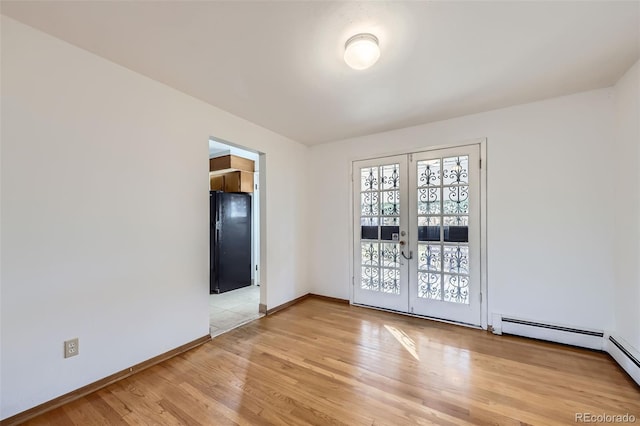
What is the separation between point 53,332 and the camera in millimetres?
1749

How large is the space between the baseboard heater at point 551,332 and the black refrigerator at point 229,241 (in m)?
3.97

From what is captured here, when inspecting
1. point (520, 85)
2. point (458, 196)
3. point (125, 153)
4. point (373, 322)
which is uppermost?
point (520, 85)

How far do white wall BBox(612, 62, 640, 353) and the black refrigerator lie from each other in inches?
191

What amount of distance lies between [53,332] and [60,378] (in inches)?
12.9

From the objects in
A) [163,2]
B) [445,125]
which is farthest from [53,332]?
[445,125]

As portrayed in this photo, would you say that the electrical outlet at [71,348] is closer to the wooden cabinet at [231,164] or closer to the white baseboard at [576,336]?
the wooden cabinet at [231,164]

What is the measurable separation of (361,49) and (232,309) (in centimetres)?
350

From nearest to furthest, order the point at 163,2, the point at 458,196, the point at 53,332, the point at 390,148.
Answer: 1. the point at 163,2
2. the point at 53,332
3. the point at 458,196
4. the point at 390,148

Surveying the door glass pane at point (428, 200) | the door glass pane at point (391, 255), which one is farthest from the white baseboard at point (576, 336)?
the door glass pane at point (428, 200)

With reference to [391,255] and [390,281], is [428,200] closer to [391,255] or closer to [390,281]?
[391,255]

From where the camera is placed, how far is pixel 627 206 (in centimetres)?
219

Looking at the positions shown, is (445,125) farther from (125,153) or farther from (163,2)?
(125,153)

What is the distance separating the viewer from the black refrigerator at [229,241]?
14.7 ft

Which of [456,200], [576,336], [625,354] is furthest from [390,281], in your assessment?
[625,354]
